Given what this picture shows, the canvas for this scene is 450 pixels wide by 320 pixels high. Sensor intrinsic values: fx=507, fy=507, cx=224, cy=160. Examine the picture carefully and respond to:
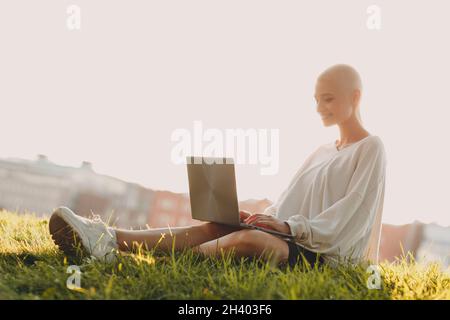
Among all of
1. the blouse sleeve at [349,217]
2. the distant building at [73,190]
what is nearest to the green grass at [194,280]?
the blouse sleeve at [349,217]

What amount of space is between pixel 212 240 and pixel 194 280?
0.64 m

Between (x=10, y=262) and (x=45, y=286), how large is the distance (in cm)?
70

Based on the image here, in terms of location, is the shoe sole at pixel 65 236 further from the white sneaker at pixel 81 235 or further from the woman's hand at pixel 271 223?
the woman's hand at pixel 271 223

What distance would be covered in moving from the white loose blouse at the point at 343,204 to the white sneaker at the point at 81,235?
1013 mm

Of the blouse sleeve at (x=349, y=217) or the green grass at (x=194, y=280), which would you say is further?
the blouse sleeve at (x=349, y=217)

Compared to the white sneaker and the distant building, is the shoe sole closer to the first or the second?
the white sneaker

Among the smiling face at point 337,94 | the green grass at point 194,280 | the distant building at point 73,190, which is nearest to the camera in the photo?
the green grass at point 194,280

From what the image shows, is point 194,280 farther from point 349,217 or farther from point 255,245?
point 349,217

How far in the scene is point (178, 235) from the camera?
2945mm

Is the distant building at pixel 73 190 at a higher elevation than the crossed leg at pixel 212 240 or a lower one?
lower

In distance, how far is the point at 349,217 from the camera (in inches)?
112

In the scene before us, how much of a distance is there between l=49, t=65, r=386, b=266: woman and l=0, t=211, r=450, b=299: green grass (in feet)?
0.34

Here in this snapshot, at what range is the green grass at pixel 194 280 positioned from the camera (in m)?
2.11
